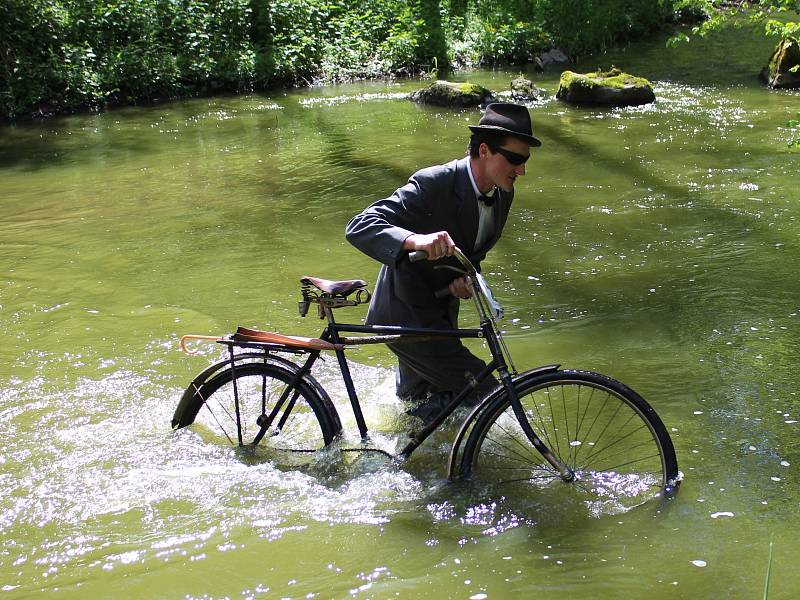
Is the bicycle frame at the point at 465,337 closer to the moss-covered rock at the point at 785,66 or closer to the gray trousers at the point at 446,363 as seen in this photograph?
the gray trousers at the point at 446,363

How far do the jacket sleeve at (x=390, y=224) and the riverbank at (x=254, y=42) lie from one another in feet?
51.1

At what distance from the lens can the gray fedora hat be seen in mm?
4027

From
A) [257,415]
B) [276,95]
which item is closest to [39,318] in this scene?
[257,415]

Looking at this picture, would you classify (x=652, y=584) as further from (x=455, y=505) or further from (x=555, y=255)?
(x=555, y=255)

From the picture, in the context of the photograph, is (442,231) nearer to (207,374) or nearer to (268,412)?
(268,412)

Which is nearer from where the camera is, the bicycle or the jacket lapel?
the bicycle

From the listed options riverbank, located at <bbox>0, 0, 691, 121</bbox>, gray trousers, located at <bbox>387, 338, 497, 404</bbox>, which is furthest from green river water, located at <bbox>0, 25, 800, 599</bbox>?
riverbank, located at <bbox>0, 0, 691, 121</bbox>

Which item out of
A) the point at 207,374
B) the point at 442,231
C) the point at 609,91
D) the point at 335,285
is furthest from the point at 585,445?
the point at 609,91

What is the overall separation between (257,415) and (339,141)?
976 cm

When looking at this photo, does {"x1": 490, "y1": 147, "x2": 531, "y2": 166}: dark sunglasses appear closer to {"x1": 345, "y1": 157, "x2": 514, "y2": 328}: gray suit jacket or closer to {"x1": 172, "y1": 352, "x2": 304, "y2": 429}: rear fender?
{"x1": 345, "y1": 157, "x2": 514, "y2": 328}: gray suit jacket

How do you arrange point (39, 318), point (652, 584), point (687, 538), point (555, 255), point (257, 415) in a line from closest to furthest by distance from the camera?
1. point (652, 584)
2. point (687, 538)
3. point (257, 415)
4. point (39, 318)
5. point (555, 255)

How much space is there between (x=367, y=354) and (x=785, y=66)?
13977mm

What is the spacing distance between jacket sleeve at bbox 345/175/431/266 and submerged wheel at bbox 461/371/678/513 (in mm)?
892

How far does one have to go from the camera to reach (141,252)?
8.80m
